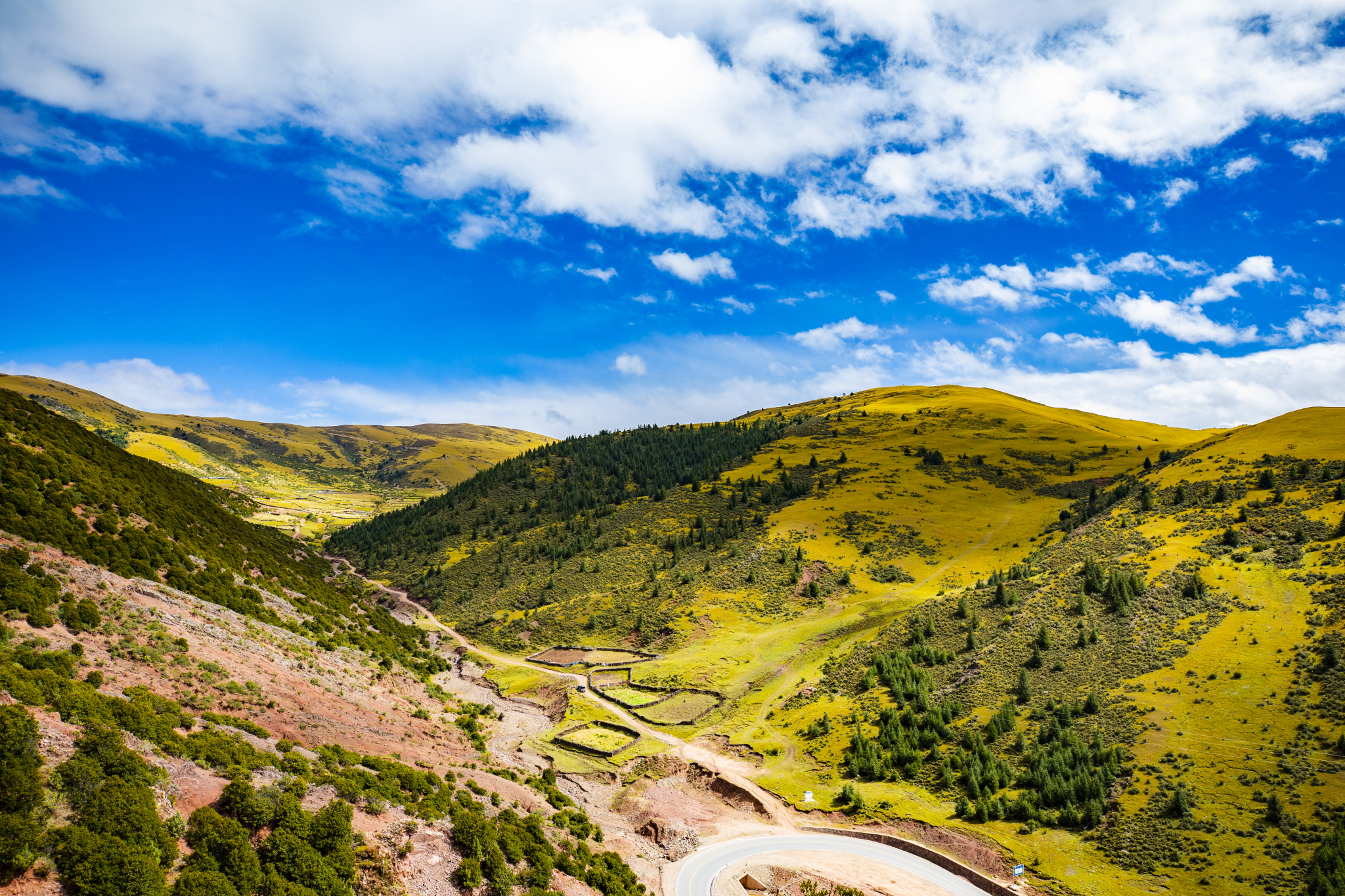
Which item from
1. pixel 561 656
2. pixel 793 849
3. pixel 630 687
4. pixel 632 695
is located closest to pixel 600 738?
pixel 632 695

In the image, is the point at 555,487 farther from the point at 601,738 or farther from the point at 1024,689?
the point at 1024,689

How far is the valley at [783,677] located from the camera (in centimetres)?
2812

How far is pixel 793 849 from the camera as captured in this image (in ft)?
131

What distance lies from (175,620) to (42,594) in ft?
24.4

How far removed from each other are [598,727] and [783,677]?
22.5 m

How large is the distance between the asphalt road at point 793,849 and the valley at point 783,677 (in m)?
0.98

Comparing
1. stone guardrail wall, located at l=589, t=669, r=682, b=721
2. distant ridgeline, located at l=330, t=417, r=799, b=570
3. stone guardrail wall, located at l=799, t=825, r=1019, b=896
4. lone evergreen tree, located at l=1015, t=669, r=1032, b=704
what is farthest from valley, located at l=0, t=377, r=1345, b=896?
distant ridgeline, located at l=330, t=417, r=799, b=570

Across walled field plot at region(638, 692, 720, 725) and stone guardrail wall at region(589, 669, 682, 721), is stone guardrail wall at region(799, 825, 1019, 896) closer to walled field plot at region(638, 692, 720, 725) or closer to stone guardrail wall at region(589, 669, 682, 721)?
walled field plot at region(638, 692, 720, 725)

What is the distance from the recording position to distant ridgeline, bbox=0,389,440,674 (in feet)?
98.1

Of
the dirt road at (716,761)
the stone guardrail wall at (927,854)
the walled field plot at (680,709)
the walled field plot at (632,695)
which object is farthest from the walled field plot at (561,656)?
the stone guardrail wall at (927,854)

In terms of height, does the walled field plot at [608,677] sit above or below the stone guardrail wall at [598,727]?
above

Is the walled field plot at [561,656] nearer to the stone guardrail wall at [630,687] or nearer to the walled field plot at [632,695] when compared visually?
the stone guardrail wall at [630,687]

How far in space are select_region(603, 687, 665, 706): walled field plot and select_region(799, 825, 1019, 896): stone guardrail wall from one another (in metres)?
26.8

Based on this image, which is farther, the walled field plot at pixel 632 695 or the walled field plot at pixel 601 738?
the walled field plot at pixel 632 695
